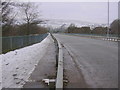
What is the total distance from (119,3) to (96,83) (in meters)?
46.3

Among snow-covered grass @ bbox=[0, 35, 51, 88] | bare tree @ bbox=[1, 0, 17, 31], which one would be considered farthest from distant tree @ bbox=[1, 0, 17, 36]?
snow-covered grass @ bbox=[0, 35, 51, 88]

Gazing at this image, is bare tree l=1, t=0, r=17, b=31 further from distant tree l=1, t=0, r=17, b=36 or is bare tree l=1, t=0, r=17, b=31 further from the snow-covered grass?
the snow-covered grass

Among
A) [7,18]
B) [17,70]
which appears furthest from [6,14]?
[17,70]

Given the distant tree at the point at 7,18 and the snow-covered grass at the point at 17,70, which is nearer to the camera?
the snow-covered grass at the point at 17,70

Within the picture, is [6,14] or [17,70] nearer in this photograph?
[17,70]

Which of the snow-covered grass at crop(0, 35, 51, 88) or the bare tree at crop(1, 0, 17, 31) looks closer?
the snow-covered grass at crop(0, 35, 51, 88)

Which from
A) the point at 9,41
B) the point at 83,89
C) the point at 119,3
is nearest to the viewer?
the point at 83,89

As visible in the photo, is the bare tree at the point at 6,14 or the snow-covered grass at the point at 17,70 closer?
the snow-covered grass at the point at 17,70

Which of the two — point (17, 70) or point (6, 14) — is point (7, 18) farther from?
point (17, 70)

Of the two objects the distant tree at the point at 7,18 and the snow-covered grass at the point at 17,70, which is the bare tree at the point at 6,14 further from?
the snow-covered grass at the point at 17,70


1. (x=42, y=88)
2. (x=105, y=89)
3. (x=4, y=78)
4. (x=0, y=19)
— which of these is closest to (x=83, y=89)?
(x=105, y=89)

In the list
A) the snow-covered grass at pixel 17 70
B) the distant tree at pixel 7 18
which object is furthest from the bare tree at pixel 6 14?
the snow-covered grass at pixel 17 70

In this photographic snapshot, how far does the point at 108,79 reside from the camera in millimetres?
6531

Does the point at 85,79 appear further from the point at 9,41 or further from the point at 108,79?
the point at 9,41
